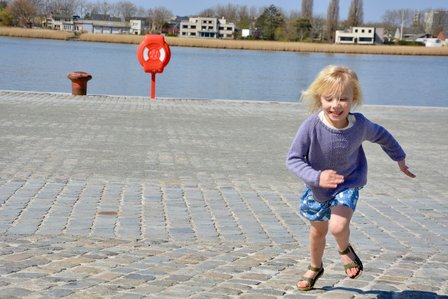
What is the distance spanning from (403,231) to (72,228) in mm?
2610

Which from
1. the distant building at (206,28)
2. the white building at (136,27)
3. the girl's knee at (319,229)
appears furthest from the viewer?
the distant building at (206,28)

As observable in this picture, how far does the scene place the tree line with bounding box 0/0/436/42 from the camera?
135m

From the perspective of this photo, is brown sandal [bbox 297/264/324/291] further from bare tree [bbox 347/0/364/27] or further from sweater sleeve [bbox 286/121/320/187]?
bare tree [bbox 347/0/364/27]

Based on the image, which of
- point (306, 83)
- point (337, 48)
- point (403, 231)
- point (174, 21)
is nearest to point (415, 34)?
point (174, 21)

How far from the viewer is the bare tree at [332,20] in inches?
5236

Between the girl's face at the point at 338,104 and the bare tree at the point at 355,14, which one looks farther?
the bare tree at the point at 355,14

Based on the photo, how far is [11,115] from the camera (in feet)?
49.1

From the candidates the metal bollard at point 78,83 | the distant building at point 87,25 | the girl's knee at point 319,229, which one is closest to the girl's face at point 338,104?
the girl's knee at point 319,229

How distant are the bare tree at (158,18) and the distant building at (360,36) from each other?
39246 millimetres

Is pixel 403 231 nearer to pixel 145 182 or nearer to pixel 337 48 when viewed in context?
pixel 145 182

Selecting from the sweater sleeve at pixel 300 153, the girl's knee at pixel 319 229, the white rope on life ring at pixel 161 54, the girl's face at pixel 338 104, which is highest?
the girl's face at pixel 338 104

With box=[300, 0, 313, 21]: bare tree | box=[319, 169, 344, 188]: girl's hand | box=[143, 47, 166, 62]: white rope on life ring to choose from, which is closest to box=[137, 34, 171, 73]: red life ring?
box=[143, 47, 166, 62]: white rope on life ring

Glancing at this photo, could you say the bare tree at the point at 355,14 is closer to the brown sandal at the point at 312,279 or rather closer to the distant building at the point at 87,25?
the distant building at the point at 87,25

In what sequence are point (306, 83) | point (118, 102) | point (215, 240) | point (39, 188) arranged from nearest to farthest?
point (215, 240), point (39, 188), point (118, 102), point (306, 83)
